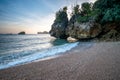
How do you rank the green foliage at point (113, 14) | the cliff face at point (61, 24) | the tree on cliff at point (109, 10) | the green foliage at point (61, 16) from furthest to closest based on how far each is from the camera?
1. the green foliage at point (61, 16)
2. the cliff face at point (61, 24)
3. the tree on cliff at point (109, 10)
4. the green foliage at point (113, 14)

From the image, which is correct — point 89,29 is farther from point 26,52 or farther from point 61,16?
point 61,16

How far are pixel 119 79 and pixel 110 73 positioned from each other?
63 centimetres

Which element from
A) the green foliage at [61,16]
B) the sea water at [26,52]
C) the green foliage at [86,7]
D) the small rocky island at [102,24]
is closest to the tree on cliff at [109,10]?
the small rocky island at [102,24]

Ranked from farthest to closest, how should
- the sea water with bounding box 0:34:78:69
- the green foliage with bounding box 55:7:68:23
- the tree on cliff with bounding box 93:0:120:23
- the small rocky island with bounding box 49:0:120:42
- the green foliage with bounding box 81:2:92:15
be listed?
the green foliage with bounding box 55:7:68:23 < the green foliage with bounding box 81:2:92:15 < the small rocky island with bounding box 49:0:120:42 < the tree on cliff with bounding box 93:0:120:23 < the sea water with bounding box 0:34:78:69

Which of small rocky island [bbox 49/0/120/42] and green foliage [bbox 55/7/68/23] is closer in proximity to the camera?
small rocky island [bbox 49/0/120/42]

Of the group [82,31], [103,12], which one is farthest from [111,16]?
[82,31]

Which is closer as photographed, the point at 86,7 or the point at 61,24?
the point at 86,7

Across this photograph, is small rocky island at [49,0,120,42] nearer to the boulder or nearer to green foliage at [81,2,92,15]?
the boulder

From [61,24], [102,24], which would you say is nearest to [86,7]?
[102,24]

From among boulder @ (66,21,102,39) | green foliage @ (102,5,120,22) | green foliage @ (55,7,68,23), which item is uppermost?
green foliage @ (55,7,68,23)

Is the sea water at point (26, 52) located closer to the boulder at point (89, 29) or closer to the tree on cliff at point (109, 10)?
the boulder at point (89, 29)

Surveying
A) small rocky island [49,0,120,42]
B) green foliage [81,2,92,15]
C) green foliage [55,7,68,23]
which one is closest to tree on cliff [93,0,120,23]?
small rocky island [49,0,120,42]

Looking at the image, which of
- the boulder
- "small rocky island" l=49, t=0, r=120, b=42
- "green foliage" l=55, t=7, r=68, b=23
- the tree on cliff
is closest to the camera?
the tree on cliff

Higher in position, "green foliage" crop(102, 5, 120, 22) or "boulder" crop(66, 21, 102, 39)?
"green foliage" crop(102, 5, 120, 22)
